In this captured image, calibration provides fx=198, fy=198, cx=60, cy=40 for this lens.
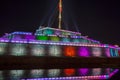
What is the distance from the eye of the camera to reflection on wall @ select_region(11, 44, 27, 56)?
69.1 ft

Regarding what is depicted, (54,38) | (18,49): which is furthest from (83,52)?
(18,49)

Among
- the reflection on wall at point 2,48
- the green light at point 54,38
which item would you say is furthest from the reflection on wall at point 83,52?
the reflection on wall at point 2,48

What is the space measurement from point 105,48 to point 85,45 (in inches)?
136

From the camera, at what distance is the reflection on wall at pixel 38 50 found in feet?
72.1

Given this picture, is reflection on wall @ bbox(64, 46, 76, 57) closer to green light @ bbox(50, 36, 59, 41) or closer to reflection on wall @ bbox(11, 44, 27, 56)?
green light @ bbox(50, 36, 59, 41)

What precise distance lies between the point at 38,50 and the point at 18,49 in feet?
7.44

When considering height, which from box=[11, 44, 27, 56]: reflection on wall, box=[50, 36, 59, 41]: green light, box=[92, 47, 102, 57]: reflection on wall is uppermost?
box=[50, 36, 59, 41]: green light

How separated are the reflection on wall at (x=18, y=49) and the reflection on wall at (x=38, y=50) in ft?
3.17

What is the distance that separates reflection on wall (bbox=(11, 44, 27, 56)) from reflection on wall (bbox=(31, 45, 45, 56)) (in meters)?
0.97

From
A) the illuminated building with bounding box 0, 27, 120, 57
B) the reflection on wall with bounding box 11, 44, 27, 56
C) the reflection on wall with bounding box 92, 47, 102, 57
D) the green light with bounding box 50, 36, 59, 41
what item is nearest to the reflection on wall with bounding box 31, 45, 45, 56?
the illuminated building with bounding box 0, 27, 120, 57

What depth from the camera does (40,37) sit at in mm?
24281

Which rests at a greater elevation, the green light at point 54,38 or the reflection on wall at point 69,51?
the green light at point 54,38

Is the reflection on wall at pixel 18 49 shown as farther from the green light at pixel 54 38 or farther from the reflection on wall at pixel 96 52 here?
the reflection on wall at pixel 96 52

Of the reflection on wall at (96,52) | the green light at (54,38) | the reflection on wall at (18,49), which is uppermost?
the green light at (54,38)
